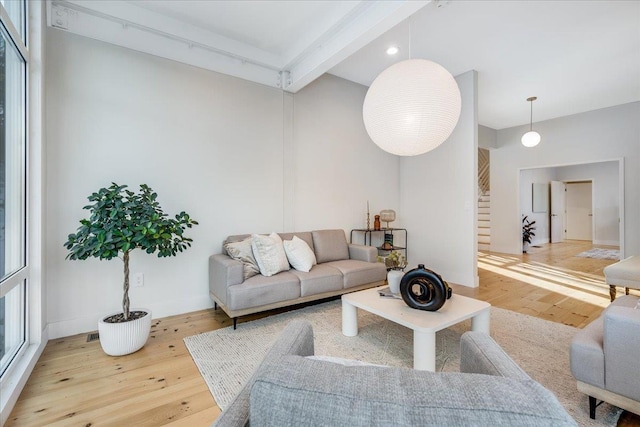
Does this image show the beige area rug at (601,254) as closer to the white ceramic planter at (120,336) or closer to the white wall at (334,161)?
the white wall at (334,161)

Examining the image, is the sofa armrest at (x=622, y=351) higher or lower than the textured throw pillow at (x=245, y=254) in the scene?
lower

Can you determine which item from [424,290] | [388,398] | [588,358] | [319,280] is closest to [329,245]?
[319,280]

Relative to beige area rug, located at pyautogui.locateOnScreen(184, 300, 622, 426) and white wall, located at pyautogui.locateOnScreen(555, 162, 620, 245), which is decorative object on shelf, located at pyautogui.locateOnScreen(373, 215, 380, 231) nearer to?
beige area rug, located at pyautogui.locateOnScreen(184, 300, 622, 426)

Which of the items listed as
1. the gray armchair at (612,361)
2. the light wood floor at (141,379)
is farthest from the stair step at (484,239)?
the gray armchair at (612,361)

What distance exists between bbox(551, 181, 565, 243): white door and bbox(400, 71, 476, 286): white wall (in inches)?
272

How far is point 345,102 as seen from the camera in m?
4.37

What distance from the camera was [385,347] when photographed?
7.55ft

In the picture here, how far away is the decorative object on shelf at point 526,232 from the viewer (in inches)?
285

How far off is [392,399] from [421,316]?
1.66 meters

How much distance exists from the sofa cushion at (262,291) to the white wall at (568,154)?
591 cm

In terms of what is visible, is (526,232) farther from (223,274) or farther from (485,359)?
(485,359)

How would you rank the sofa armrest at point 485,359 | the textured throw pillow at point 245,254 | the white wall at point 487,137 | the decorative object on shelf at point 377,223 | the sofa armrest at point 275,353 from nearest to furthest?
1. the sofa armrest at point 275,353
2. the sofa armrest at point 485,359
3. the textured throw pillow at point 245,254
4. the decorative object on shelf at point 377,223
5. the white wall at point 487,137

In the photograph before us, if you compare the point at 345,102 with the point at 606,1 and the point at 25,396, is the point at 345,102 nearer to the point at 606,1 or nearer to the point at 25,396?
→ the point at 606,1

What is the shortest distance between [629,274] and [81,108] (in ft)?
17.8
